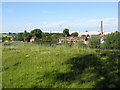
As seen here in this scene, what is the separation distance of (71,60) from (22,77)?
2.04 m

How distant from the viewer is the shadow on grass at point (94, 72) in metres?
4.43

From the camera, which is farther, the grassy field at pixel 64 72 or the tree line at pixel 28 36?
the tree line at pixel 28 36

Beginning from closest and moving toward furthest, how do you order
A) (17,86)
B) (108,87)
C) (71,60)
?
(108,87), (17,86), (71,60)

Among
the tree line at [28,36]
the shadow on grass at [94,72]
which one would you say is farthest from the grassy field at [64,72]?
the tree line at [28,36]

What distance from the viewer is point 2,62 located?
7477 millimetres

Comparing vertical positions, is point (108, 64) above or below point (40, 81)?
above

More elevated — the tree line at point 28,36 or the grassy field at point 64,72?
the tree line at point 28,36

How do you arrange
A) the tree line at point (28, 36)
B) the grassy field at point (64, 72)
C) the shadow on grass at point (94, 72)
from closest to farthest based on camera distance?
1. the shadow on grass at point (94, 72)
2. the grassy field at point (64, 72)
3. the tree line at point (28, 36)

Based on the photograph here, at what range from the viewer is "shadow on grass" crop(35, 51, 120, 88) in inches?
175

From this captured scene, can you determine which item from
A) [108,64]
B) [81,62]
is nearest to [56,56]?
[81,62]

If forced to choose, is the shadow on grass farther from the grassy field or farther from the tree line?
the tree line

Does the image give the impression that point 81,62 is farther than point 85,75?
Yes

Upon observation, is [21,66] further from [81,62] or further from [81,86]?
[81,86]

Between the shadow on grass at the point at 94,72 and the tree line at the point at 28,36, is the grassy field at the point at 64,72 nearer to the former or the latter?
the shadow on grass at the point at 94,72
